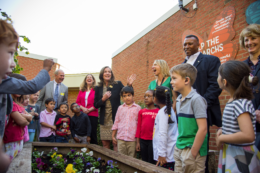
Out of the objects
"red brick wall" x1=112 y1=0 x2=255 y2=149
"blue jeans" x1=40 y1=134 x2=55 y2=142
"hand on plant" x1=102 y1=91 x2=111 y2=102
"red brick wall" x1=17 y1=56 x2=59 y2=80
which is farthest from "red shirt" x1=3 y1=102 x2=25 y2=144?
"red brick wall" x1=17 y1=56 x2=59 y2=80

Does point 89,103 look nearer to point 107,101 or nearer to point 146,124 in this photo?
point 107,101

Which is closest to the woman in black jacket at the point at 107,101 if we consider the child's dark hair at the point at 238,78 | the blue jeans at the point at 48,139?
the blue jeans at the point at 48,139

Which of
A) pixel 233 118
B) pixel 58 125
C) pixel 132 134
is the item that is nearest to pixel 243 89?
pixel 233 118

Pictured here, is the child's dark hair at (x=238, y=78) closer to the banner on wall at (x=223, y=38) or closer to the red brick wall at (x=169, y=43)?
the red brick wall at (x=169, y=43)

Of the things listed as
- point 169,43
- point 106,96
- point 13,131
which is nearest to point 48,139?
point 106,96

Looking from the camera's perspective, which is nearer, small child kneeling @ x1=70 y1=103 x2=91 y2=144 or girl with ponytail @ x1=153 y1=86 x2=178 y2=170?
girl with ponytail @ x1=153 y1=86 x2=178 y2=170

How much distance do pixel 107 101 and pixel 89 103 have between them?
26.4 inches

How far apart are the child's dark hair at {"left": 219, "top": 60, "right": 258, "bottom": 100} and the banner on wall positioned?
2839 mm

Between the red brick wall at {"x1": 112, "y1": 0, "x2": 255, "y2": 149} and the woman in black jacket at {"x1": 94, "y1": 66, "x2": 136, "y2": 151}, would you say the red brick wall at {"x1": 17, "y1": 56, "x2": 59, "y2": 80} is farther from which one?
the woman in black jacket at {"x1": 94, "y1": 66, "x2": 136, "y2": 151}

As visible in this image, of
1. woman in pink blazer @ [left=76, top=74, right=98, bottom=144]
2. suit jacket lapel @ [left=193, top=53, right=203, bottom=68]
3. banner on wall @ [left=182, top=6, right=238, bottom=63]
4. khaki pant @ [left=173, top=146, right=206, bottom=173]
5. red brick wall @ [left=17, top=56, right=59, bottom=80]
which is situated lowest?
khaki pant @ [left=173, top=146, right=206, bottom=173]

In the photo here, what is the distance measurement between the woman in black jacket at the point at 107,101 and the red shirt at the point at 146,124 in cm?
77

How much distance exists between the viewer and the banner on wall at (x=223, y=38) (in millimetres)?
4066

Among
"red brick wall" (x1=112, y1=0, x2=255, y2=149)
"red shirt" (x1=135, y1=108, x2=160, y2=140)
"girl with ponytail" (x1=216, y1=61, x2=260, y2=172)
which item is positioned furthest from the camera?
"red brick wall" (x1=112, y1=0, x2=255, y2=149)

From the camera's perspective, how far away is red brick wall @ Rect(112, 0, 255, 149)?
4.02m
